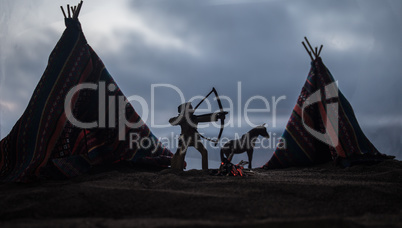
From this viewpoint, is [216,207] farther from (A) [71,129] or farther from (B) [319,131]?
(B) [319,131]

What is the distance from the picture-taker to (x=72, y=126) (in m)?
2.64

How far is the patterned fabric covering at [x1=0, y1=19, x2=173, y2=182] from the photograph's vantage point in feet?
7.86

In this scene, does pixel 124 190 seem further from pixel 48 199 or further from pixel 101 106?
pixel 101 106

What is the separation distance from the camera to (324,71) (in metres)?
3.53

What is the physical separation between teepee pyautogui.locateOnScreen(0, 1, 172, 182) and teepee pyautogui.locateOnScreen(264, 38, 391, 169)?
1561 millimetres

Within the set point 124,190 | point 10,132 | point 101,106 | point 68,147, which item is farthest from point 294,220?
point 10,132

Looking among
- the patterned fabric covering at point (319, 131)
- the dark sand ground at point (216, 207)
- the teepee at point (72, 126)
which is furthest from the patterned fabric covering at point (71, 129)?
the patterned fabric covering at point (319, 131)

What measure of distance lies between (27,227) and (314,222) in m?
1.04

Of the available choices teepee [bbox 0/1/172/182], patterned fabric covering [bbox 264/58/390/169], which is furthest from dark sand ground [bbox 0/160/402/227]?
patterned fabric covering [bbox 264/58/390/169]

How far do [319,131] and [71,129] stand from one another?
2817mm

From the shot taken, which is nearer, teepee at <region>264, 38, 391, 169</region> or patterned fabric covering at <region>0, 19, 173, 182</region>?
patterned fabric covering at <region>0, 19, 173, 182</region>

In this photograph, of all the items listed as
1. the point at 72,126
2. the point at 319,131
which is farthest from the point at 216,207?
the point at 319,131

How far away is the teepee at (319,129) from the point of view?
3143 millimetres

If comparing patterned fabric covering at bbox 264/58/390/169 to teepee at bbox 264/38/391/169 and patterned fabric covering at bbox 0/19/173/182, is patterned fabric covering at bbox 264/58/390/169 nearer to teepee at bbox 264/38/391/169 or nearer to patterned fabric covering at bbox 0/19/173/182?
teepee at bbox 264/38/391/169
